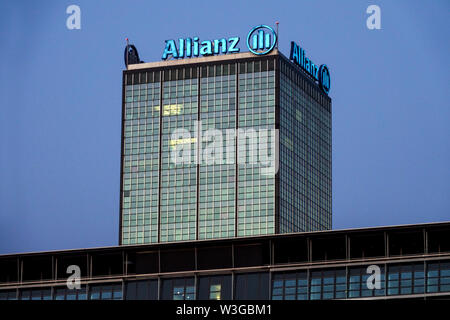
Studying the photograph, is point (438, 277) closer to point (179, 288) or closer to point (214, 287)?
point (214, 287)

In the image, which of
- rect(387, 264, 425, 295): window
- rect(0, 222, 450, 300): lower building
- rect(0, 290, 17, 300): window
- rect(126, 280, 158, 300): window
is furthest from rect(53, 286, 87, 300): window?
rect(387, 264, 425, 295): window

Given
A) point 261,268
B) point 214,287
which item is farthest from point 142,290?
point 261,268

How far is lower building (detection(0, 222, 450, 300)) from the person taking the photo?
3974 inches

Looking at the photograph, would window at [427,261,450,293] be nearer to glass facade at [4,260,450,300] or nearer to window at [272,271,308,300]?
glass facade at [4,260,450,300]

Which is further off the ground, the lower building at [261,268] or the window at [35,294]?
the lower building at [261,268]

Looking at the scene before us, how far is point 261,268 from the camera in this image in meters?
106

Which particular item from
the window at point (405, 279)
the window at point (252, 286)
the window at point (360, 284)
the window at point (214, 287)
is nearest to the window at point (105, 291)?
the window at point (214, 287)

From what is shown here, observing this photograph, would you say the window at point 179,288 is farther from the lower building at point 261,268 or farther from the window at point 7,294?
the window at point 7,294

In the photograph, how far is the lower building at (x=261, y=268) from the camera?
3974 inches

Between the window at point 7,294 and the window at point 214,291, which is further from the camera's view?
the window at point 7,294
